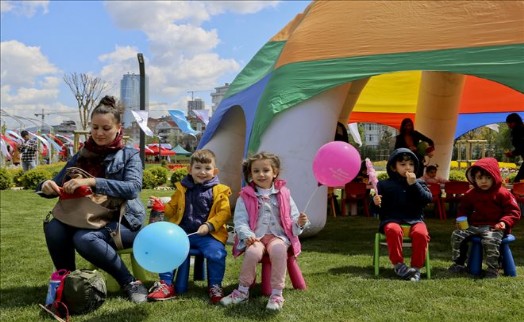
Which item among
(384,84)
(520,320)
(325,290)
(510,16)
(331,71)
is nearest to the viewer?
(520,320)

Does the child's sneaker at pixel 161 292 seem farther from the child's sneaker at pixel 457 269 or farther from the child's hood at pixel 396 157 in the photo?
the child's sneaker at pixel 457 269

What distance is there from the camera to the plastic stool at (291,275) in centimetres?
387

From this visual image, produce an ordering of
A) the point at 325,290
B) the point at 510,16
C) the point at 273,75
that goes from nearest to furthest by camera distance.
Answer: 1. the point at 325,290
2. the point at 510,16
3. the point at 273,75

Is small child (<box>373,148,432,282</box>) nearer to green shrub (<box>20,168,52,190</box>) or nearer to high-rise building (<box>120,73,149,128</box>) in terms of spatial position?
high-rise building (<box>120,73,149,128</box>)

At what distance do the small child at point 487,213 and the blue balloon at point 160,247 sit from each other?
259 cm

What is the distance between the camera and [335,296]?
387 centimetres

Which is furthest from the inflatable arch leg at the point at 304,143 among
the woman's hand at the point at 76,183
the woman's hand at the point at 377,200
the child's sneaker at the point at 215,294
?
the woman's hand at the point at 76,183

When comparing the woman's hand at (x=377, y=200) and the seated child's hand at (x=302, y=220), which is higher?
the woman's hand at (x=377, y=200)

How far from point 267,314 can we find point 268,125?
314 centimetres

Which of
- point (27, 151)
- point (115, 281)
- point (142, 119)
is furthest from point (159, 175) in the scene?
point (115, 281)

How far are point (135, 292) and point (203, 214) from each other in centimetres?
78

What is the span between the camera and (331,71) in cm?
620

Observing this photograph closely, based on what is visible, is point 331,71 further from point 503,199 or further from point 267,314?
point 267,314

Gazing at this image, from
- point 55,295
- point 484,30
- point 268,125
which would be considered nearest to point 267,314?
point 55,295
